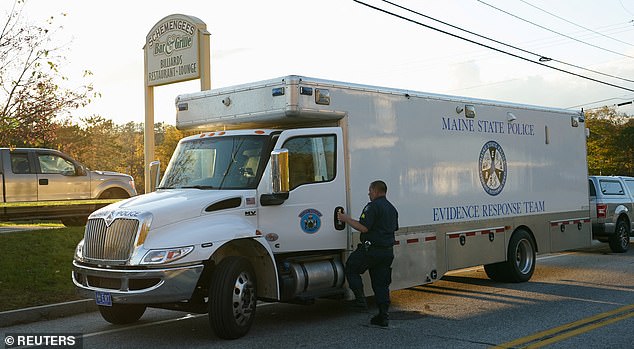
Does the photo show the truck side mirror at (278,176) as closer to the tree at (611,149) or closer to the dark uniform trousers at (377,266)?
the dark uniform trousers at (377,266)

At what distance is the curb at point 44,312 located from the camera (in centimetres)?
932

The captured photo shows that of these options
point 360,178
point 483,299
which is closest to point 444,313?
point 483,299

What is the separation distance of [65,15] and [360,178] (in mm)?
8145

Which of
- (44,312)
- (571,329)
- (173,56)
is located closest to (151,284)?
(44,312)

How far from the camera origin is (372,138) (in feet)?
31.9

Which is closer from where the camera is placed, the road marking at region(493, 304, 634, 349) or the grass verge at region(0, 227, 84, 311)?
the road marking at region(493, 304, 634, 349)

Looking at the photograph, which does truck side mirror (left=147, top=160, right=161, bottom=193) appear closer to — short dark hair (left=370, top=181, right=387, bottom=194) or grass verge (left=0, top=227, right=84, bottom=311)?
grass verge (left=0, top=227, right=84, bottom=311)

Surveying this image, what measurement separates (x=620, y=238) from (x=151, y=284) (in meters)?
13.7

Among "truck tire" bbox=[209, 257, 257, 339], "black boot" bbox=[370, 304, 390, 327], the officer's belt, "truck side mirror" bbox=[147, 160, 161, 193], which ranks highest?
"truck side mirror" bbox=[147, 160, 161, 193]

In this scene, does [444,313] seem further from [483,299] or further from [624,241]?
[624,241]

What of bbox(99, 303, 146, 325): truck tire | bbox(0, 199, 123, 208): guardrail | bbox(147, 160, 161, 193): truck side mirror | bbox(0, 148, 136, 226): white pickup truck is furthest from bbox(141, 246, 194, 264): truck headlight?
bbox(0, 148, 136, 226): white pickup truck

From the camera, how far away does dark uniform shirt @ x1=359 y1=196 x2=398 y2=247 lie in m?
8.41

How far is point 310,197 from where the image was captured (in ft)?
29.1

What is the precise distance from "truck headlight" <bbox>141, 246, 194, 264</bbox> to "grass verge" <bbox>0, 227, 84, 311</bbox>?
11.3 ft
